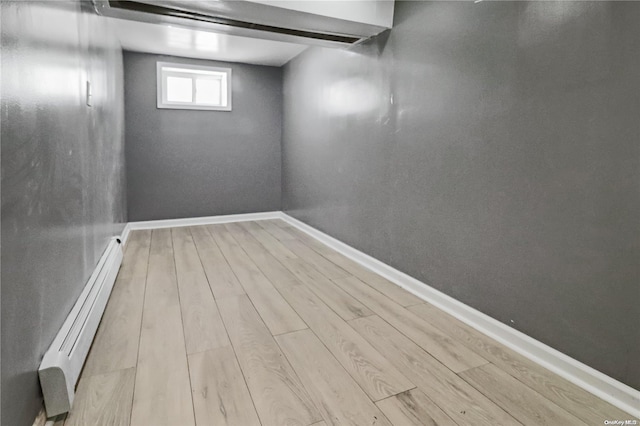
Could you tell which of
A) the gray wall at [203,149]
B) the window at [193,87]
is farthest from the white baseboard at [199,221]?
the window at [193,87]

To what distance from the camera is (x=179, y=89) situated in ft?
14.9

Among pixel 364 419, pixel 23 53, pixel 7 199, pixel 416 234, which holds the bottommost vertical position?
pixel 364 419

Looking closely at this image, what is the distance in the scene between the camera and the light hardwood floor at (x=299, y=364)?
1.30 meters

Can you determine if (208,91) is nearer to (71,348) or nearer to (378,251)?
(378,251)

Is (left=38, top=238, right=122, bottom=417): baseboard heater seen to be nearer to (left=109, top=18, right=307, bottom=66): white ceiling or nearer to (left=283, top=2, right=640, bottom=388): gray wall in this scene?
(left=283, top=2, right=640, bottom=388): gray wall

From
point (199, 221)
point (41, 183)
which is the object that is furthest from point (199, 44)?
point (41, 183)

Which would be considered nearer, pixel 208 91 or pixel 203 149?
pixel 203 149

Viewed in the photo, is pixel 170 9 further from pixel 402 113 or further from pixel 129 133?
pixel 129 133

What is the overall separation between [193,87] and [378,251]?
11.0 ft

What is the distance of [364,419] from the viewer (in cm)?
127

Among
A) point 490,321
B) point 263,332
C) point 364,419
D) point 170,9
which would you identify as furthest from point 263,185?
point 364,419

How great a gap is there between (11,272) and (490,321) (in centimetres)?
204

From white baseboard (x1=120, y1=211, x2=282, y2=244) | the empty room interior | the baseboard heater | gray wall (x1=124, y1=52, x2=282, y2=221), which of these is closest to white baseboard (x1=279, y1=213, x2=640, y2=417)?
the empty room interior

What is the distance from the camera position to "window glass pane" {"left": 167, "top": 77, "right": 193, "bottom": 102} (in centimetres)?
448
